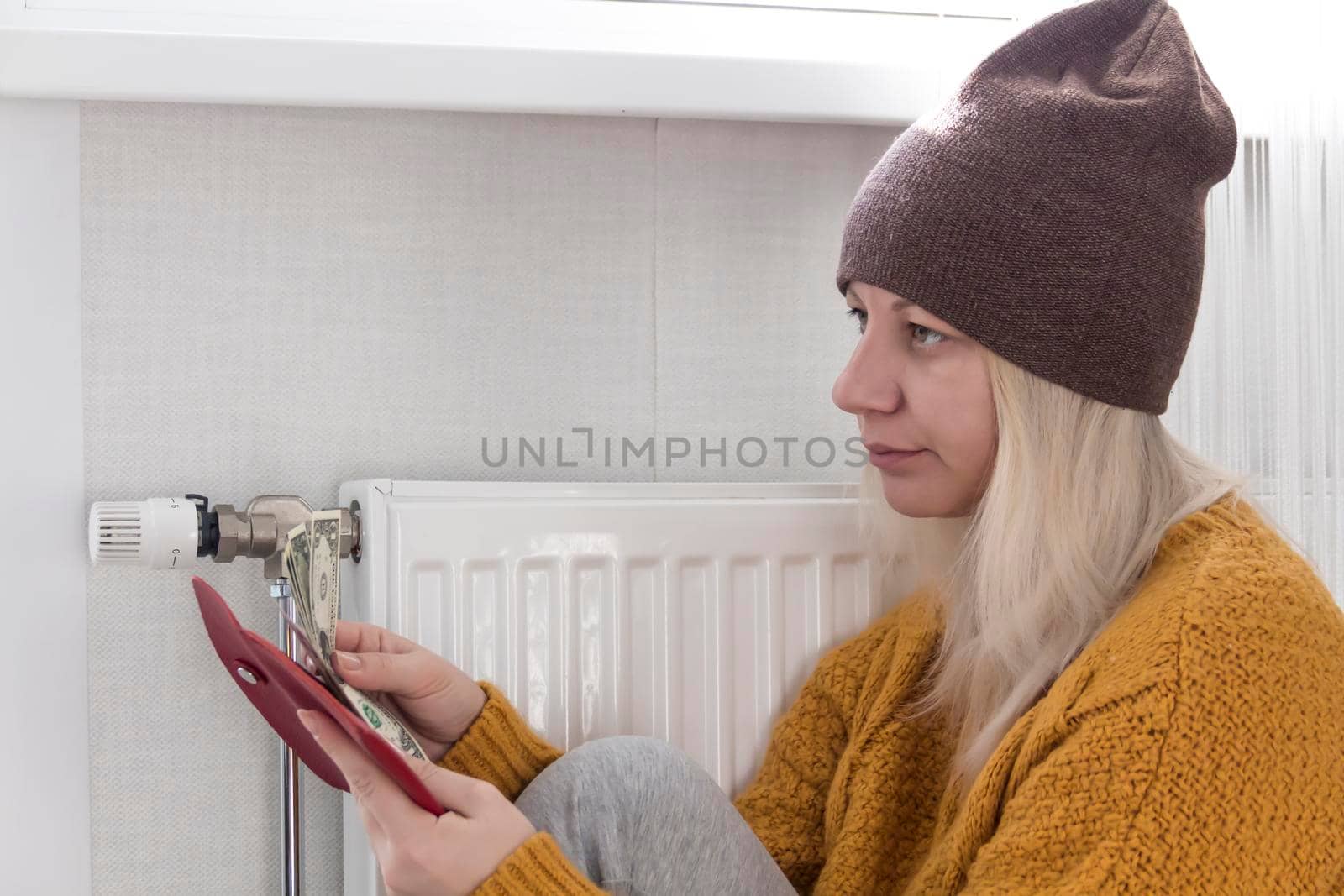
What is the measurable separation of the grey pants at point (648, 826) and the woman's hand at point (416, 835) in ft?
0.41

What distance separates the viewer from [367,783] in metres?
0.69

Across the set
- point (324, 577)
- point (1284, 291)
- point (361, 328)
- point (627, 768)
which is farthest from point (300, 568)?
point (1284, 291)

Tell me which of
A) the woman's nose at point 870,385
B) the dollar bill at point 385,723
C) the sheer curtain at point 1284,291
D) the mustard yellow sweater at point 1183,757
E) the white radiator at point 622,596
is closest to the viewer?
the mustard yellow sweater at point 1183,757

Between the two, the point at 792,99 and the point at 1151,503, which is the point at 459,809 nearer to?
the point at 1151,503

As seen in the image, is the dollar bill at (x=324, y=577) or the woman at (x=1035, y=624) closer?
the woman at (x=1035, y=624)

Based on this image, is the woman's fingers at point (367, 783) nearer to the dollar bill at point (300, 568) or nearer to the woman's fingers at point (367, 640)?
the dollar bill at point (300, 568)

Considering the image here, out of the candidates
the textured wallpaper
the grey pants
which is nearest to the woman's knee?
the grey pants

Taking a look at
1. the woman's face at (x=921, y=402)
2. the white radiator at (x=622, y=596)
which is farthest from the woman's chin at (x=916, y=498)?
the white radiator at (x=622, y=596)

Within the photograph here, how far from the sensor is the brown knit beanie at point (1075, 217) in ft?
2.53

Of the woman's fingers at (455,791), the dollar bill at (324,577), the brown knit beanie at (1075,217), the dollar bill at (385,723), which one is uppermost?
the brown knit beanie at (1075,217)

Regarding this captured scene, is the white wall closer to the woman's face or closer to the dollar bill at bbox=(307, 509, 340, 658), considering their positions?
the dollar bill at bbox=(307, 509, 340, 658)

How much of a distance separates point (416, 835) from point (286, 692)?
114mm

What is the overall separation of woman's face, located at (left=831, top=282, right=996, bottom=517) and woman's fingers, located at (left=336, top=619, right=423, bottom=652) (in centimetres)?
37

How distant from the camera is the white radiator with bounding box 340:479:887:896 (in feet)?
3.26
